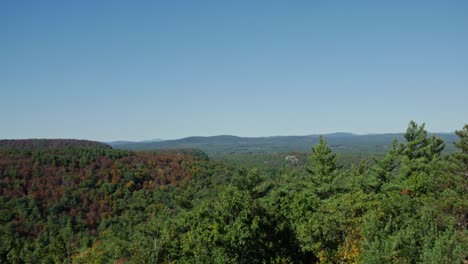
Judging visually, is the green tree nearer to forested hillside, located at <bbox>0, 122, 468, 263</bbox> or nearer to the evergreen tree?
forested hillside, located at <bbox>0, 122, 468, 263</bbox>

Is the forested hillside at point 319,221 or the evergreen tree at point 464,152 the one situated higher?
the evergreen tree at point 464,152

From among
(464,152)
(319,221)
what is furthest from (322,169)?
(319,221)

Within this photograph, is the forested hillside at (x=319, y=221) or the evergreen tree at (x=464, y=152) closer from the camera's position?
the forested hillside at (x=319, y=221)

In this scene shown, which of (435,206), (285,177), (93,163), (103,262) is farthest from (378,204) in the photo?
(93,163)

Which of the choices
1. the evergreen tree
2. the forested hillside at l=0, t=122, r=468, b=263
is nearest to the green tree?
the forested hillside at l=0, t=122, r=468, b=263

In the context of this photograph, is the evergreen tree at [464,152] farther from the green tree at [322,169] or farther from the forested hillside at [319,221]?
the green tree at [322,169]

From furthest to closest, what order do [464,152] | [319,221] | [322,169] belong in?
[322,169] < [464,152] < [319,221]

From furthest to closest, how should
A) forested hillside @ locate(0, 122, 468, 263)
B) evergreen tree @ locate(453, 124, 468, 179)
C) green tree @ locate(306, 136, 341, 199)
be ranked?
green tree @ locate(306, 136, 341, 199), evergreen tree @ locate(453, 124, 468, 179), forested hillside @ locate(0, 122, 468, 263)

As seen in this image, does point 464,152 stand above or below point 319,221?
above

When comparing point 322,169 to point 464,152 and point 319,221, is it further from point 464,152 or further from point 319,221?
point 319,221

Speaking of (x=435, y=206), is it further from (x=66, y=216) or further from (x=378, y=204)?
(x=66, y=216)

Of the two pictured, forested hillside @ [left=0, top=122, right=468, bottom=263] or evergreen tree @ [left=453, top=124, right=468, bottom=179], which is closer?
forested hillside @ [left=0, top=122, right=468, bottom=263]

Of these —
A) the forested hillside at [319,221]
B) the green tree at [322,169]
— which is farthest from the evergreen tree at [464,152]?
the green tree at [322,169]

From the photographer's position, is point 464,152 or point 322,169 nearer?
point 464,152
